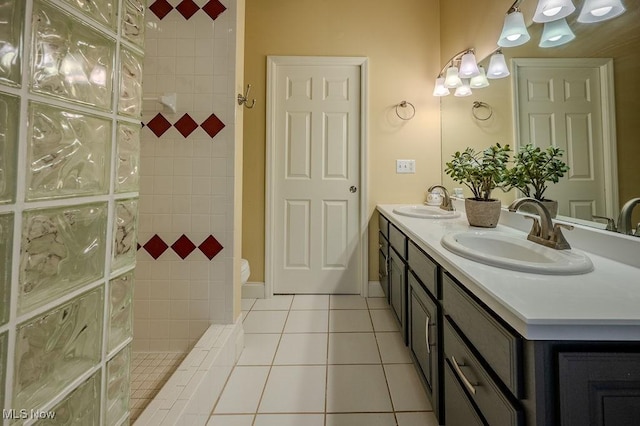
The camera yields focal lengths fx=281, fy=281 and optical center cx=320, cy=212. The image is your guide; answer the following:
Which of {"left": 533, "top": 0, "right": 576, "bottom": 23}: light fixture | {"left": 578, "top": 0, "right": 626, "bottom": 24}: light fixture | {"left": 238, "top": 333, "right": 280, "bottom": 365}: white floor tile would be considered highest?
{"left": 533, "top": 0, "right": 576, "bottom": 23}: light fixture

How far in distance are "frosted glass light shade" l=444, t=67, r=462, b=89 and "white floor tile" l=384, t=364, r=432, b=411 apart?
6.43 feet

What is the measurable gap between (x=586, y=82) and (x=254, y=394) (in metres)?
1.89

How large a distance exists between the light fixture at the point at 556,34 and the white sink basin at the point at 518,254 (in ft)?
2.78

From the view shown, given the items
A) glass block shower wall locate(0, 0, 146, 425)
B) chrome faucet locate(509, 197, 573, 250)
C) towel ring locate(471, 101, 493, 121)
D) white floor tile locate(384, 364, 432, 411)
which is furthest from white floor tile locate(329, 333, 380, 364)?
towel ring locate(471, 101, 493, 121)

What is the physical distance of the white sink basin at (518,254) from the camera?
0.76 m

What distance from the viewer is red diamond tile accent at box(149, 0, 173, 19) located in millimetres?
1456

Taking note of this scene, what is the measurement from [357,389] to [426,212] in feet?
4.37

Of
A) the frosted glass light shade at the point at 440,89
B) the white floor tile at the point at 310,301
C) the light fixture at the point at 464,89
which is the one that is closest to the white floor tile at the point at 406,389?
the white floor tile at the point at 310,301

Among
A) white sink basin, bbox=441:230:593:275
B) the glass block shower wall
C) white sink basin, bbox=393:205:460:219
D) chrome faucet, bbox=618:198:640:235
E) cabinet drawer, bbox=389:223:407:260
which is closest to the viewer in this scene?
the glass block shower wall

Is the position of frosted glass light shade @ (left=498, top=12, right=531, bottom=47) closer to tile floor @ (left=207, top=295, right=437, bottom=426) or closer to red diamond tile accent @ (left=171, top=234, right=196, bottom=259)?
tile floor @ (left=207, top=295, right=437, bottom=426)

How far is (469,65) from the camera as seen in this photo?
190 cm

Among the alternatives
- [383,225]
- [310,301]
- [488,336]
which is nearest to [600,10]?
[488,336]

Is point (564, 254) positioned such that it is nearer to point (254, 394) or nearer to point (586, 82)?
point (586, 82)

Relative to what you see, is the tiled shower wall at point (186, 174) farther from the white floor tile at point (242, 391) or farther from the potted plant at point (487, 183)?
the potted plant at point (487, 183)
